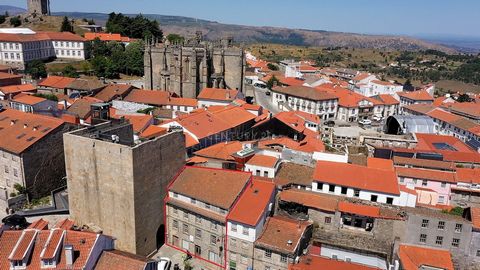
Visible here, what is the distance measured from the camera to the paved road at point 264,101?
84.9 metres

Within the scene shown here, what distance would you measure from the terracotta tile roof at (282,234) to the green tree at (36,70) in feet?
232

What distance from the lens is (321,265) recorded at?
103 ft

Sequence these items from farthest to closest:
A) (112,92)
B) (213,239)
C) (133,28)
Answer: (133,28) < (112,92) < (213,239)

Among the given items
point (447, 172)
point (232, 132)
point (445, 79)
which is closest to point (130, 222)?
point (232, 132)

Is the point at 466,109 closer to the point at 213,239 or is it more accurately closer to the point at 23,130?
the point at 213,239

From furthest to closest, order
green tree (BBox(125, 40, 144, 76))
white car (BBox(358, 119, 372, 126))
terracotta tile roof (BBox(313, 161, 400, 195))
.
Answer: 1. green tree (BBox(125, 40, 144, 76))
2. white car (BBox(358, 119, 372, 126))
3. terracotta tile roof (BBox(313, 161, 400, 195))

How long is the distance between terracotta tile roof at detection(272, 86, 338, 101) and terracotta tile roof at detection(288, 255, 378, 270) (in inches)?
1997

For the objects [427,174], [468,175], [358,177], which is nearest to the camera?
[358,177]

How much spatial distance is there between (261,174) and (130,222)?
567 inches

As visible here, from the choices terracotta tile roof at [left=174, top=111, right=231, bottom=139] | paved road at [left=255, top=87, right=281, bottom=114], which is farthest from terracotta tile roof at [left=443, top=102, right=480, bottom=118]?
terracotta tile roof at [left=174, top=111, right=231, bottom=139]

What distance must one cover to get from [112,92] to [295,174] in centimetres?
4368

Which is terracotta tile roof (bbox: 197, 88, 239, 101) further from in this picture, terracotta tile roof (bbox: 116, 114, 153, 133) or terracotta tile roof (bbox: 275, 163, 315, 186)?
terracotta tile roof (bbox: 275, 163, 315, 186)

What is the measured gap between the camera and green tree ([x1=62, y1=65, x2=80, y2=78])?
87.4 metres

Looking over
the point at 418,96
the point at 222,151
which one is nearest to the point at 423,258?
the point at 222,151
